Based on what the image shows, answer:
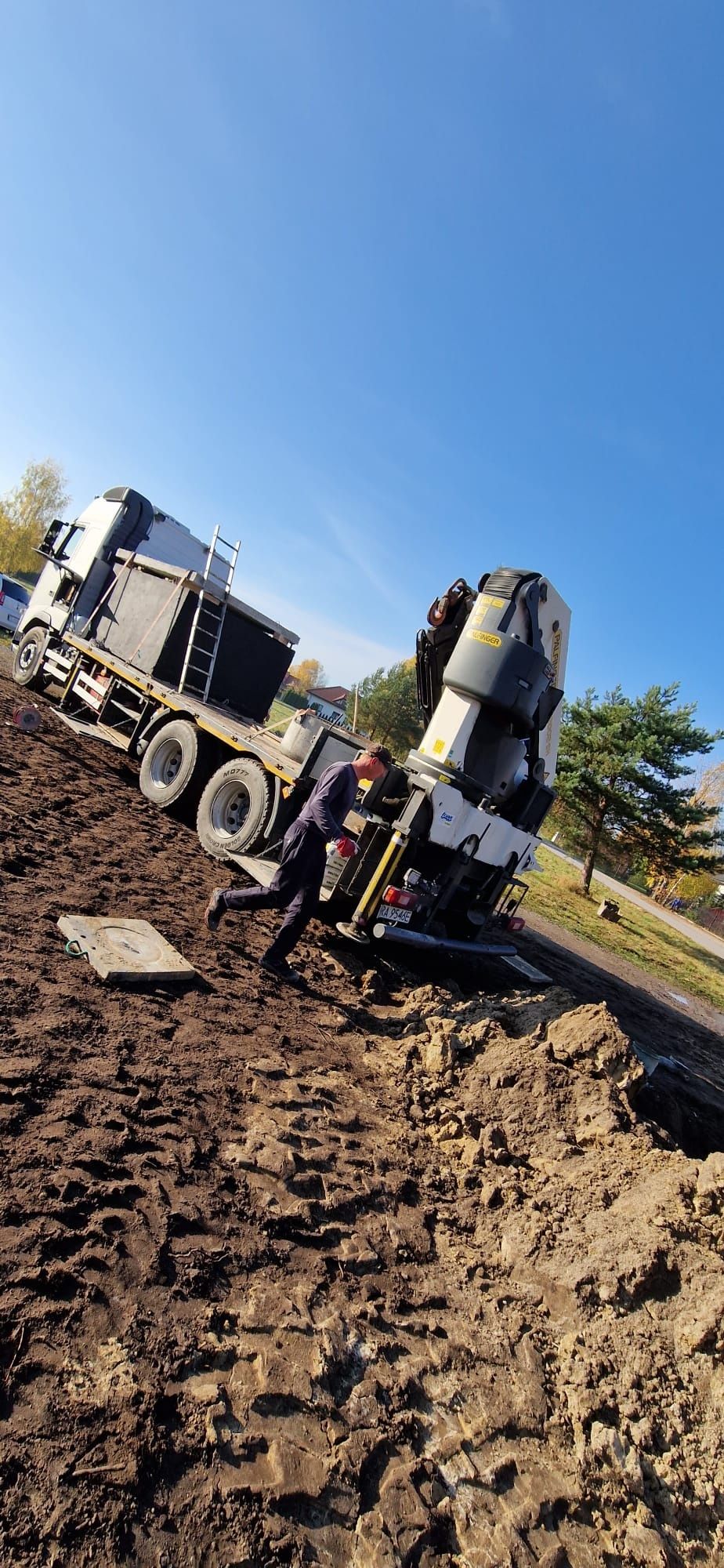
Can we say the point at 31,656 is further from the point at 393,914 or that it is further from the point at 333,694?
the point at 333,694

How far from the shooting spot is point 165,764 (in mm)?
7699

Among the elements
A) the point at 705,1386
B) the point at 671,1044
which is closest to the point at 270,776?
the point at 705,1386

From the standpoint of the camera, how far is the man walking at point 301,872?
4.77 meters

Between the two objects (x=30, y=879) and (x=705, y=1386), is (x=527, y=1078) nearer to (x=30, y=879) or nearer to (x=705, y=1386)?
(x=705, y=1386)

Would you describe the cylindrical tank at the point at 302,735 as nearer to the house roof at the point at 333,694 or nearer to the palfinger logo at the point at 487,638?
the palfinger logo at the point at 487,638

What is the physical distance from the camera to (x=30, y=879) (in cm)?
441

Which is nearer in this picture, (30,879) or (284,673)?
(30,879)

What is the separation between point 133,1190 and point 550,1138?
2274 millimetres

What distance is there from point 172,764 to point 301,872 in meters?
3.34

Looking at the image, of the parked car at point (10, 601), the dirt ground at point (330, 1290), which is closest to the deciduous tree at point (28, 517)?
the parked car at point (10, 601)

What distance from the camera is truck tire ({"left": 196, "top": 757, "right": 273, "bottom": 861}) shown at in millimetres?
6066

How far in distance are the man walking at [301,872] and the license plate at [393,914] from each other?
25.8 inches

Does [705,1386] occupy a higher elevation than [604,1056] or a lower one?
lower

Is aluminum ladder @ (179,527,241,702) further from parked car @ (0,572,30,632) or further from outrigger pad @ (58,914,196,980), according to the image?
parked car @ (0,572,30,632)
